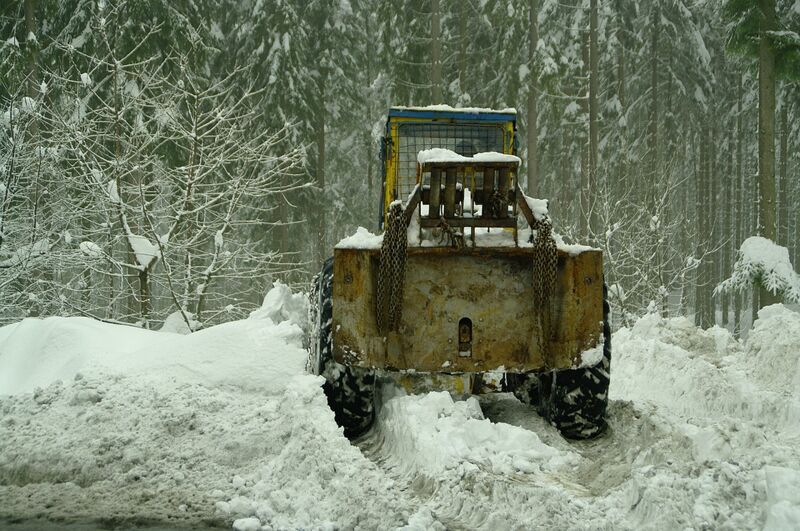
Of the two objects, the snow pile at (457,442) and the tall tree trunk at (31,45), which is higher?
the tall tree trunk at (31,45)

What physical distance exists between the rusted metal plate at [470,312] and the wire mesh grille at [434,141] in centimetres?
204

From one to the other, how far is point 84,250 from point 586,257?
7.76 meters

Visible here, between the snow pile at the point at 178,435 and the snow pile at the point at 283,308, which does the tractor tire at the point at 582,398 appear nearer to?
the snow pile at the point at 178,435

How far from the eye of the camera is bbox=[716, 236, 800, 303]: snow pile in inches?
497

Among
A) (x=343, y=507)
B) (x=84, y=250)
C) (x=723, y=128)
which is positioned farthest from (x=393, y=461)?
(x=723, y=128)

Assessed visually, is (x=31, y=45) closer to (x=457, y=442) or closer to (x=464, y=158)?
(x=464, y=158)

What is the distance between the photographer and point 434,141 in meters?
6.78

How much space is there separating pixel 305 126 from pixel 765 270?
1508 centimetres

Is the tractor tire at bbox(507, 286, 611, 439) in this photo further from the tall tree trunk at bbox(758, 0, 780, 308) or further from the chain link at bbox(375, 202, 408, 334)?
the tall tree trunk at bbox(758, 0, 780, 308)

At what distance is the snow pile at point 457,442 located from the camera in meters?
3.80

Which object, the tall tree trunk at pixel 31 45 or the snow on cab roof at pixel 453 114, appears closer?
the snow on cab roof at pixel 453 114

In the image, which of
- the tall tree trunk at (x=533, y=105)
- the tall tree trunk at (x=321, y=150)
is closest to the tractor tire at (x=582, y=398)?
the tall tree trunk at (x=533, y=105)

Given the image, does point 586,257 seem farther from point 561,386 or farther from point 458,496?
point 458,496

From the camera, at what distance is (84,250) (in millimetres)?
9828
